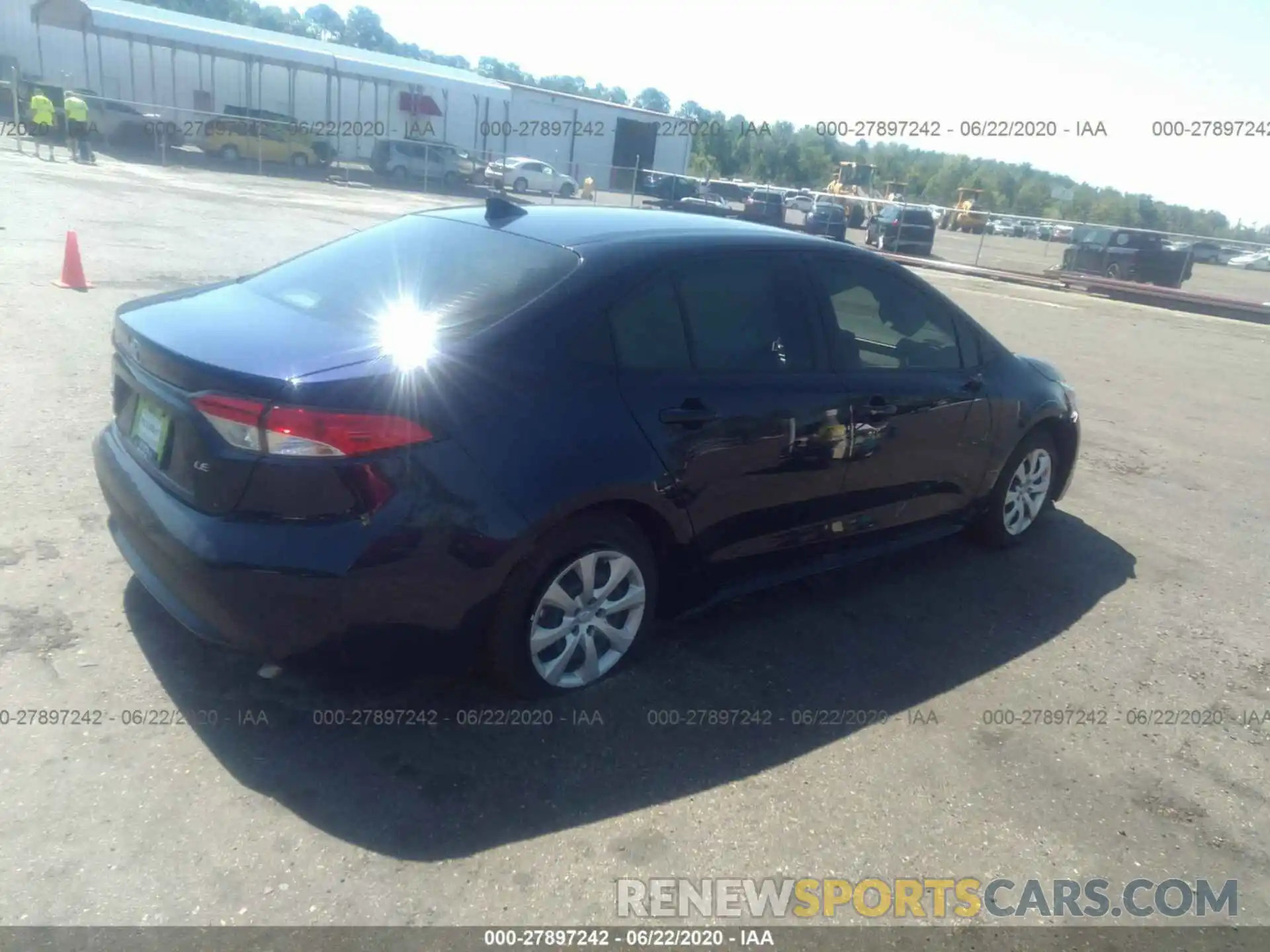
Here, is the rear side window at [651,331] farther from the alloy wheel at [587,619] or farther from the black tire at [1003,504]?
the black tire at [1003,504]

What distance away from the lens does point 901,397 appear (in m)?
4.54

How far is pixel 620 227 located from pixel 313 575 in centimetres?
195

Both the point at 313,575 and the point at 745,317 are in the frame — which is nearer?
the point at 313,575

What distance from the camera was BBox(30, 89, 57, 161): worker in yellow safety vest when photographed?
27.6m

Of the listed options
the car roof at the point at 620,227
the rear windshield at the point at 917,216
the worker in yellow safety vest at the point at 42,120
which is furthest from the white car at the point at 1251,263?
the worker in yellow safety vest at the point at 42,120

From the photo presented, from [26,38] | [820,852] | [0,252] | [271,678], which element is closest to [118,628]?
[271,678]

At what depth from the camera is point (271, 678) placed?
3537 millimetres

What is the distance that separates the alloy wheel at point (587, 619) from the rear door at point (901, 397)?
4.14 feet

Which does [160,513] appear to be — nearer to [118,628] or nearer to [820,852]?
[118,628]

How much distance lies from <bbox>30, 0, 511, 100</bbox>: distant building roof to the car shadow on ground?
42234 millimetres

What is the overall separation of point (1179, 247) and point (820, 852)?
3112 centimetres

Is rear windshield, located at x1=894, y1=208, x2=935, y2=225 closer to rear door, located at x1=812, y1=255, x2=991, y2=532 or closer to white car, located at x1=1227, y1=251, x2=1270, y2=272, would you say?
white car, located at x1=1227, y1=251, x2=1270, y2=272

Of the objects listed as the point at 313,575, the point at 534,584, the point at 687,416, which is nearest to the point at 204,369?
the point at 313,575

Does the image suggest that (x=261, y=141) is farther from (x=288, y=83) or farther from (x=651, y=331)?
(x=651, y=331)
